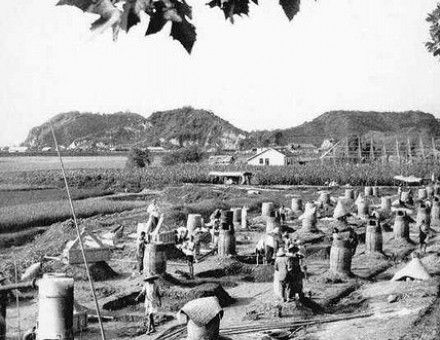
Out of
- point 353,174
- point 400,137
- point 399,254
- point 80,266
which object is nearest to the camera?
point 80,266

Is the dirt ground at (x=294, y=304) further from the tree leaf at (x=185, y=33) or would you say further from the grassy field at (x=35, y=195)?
the grassy field at (x=35, y=195)

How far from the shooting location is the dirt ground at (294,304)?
11180 mm

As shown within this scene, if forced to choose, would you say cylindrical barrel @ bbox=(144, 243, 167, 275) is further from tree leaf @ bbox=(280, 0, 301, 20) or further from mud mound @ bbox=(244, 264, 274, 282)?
tree leaf @ bbox=(280, 0, 301, 20)

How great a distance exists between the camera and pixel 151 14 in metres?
2.51

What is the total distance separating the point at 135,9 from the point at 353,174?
51.8 metres

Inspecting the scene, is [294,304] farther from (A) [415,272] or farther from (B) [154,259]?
(B) [154,259]

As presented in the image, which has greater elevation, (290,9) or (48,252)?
(290,9)

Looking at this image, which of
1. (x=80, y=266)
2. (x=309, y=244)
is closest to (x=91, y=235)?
(x=80, y=266)

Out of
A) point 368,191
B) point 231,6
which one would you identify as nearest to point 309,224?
point 368,191

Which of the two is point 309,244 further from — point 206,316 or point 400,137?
point 400,137

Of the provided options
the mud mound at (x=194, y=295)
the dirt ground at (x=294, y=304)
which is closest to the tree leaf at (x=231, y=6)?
the dirt ground at (x=294, y=304)

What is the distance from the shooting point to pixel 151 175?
2302 inches

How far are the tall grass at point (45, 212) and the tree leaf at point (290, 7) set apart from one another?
27.9 metres

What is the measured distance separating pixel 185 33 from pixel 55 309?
348cm
